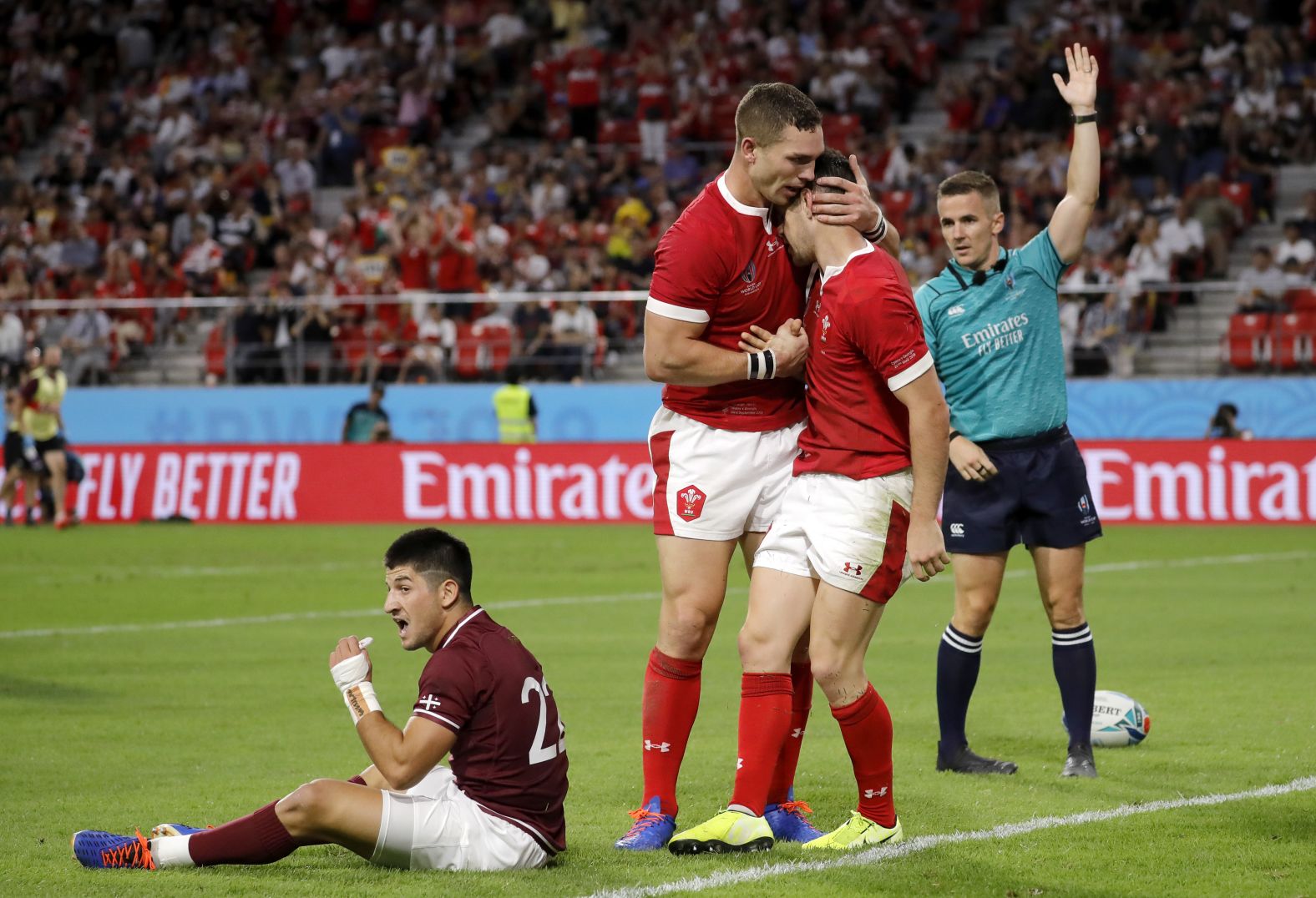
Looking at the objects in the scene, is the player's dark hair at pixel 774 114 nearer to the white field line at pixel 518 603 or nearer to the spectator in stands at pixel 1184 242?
the white field line at pixel 518 603

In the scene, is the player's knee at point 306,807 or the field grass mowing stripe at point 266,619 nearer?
the player's knee at point 306,807

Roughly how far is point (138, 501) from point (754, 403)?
747 inches

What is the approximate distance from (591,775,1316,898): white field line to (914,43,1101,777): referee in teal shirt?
68cm

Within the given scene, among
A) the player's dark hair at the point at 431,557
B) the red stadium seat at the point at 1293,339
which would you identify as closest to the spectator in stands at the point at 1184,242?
the red stadium seat at the point at 1293,339

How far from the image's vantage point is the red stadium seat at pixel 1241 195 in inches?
982

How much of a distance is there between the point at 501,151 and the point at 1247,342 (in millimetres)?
13771

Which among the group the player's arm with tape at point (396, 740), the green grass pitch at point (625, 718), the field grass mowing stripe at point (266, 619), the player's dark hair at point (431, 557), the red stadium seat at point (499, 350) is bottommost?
the field grass mowing stripe at point (266, 619)

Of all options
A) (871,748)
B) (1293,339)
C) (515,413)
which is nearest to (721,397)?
(871,748)

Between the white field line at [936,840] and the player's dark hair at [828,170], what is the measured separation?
89.0 inches

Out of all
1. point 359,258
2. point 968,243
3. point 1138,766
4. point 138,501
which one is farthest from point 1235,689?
point 359,258

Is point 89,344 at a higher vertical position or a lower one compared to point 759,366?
lower

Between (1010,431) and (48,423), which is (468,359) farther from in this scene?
(1010,431)

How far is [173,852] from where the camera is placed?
19.2 feet

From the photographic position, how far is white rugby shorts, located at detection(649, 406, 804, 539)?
20.5 ft
